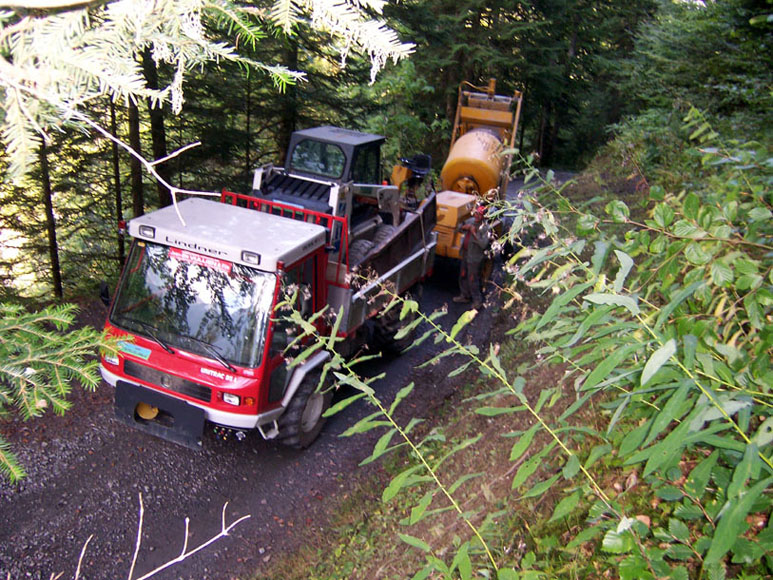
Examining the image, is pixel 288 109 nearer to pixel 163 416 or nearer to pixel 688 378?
pixel 163 416

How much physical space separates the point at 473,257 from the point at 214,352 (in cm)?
536

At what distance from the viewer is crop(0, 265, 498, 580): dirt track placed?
507 cm

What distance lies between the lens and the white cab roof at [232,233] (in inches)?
221

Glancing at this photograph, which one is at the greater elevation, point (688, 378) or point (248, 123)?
point (688, 378)

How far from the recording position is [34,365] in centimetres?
245

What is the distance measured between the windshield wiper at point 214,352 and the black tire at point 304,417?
0.93 meters

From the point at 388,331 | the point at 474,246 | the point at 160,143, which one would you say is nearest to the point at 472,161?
the point at 474,246

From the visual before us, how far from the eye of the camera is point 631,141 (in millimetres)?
18156

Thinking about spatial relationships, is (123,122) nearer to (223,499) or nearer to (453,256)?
(453,256)

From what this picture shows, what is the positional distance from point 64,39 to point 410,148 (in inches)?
648

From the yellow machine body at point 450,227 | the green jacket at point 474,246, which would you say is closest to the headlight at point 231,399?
the green jacket at point 474,246

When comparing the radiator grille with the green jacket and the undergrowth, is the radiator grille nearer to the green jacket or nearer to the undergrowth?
the undergrowth

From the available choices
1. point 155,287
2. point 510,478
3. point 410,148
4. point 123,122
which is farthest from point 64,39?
point 410,148

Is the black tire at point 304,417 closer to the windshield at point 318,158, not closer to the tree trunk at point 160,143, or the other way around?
the windshield at point 318,158
